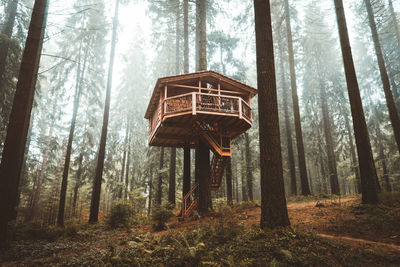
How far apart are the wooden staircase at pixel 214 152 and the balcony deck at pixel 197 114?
1.78 feet

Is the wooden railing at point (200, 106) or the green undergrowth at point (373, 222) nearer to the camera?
the green undergrowth at point (373, 222)

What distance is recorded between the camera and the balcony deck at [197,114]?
11.3m

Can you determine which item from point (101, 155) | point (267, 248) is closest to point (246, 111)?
point (267, 248)

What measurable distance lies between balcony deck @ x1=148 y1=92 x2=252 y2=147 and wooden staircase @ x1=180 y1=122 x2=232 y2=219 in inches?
21.4

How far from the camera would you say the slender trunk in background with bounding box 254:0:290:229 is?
626cm

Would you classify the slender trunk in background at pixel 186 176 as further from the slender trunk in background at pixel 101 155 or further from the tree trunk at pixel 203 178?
the slender trunk in background at pixel 101 155

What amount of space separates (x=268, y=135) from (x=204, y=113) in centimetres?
491

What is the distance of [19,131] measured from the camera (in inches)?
287

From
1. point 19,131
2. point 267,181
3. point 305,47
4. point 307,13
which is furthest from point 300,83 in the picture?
point 19,131

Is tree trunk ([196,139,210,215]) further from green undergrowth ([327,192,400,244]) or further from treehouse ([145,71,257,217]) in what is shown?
green undergrowth ([327,192,400,244])

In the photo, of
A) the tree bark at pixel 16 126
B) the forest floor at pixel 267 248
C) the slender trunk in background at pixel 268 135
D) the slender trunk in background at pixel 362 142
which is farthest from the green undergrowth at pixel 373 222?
the tree bark at pixel 16 126

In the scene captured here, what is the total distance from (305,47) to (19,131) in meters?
24.8

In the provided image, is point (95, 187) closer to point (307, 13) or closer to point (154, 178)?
point (154, 178)

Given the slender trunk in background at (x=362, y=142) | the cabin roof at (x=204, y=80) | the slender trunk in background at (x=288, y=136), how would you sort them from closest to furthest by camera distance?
the slender trunk in background at (x=362, y=142) → the cabin roof at (x=204, y=80) → the slender trunk in background at (x=288, y=136)
